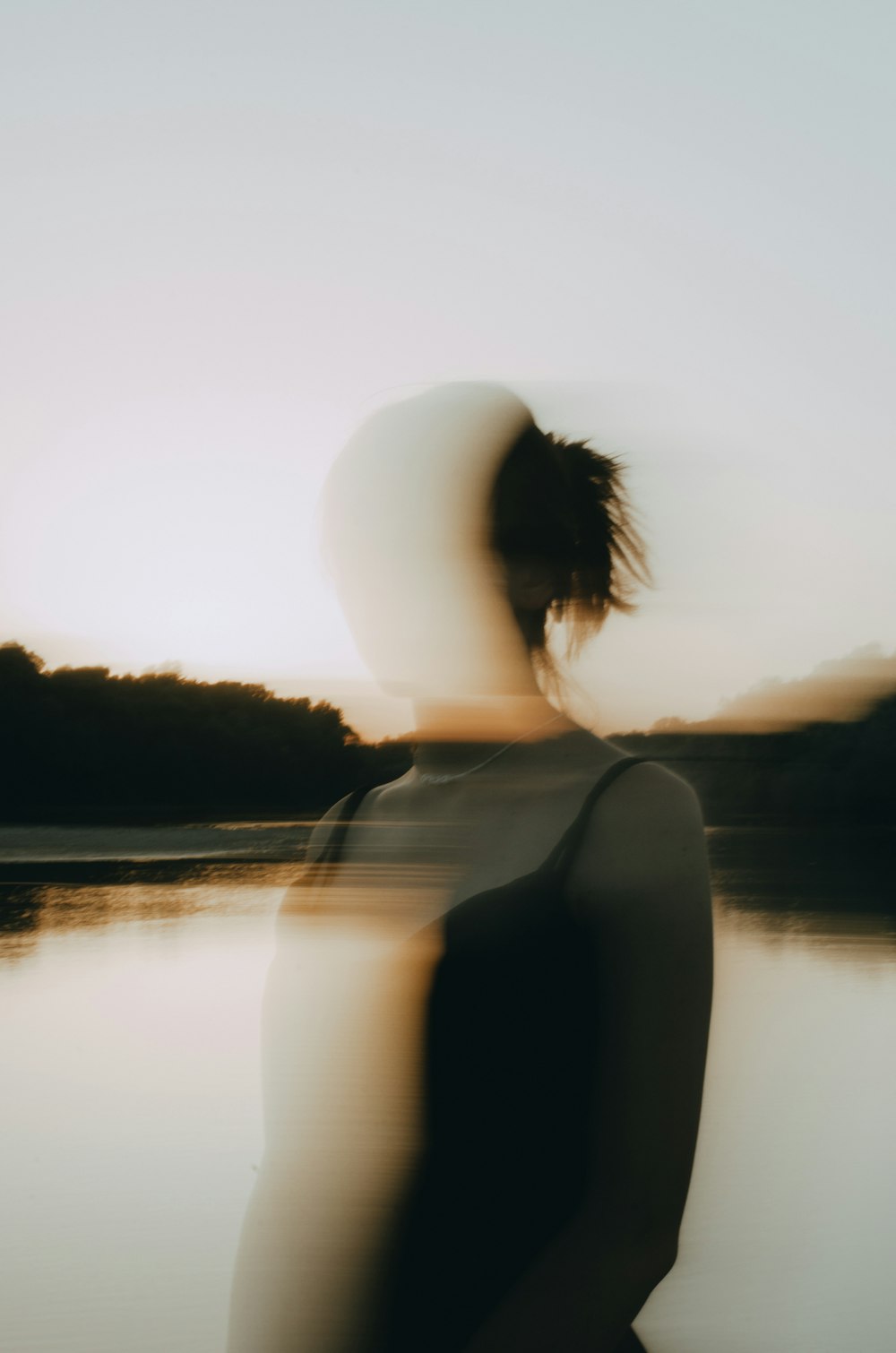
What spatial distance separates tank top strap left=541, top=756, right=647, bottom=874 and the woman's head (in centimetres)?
14

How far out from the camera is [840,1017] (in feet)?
10.9

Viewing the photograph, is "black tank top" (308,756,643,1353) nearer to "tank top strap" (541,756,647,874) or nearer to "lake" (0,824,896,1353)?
"tank top strap" (541,756,647,874)

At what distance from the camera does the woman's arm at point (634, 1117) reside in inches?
23.9

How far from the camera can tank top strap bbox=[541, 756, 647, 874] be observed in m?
0.64

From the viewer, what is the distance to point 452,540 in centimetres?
77

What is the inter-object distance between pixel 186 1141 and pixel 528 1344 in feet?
6.60

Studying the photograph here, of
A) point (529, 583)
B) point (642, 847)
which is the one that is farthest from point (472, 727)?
point (642, 847)

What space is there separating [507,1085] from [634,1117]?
0.25 feet

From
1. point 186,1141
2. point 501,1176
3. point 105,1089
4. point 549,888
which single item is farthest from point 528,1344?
point 105,1089

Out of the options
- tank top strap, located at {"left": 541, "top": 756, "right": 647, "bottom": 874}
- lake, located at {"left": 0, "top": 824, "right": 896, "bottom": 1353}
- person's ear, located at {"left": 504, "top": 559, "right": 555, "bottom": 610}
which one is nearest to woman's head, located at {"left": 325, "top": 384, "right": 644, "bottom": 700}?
person's ear, located at {"left": 504, "top": 559, "right": 555, "bottom": 610}

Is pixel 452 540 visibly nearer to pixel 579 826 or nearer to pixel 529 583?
pixel 529 583

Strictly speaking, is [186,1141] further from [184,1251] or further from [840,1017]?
[840,1017]

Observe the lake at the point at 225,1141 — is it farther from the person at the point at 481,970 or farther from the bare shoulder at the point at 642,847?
the bare shoulder at the point at 642,847

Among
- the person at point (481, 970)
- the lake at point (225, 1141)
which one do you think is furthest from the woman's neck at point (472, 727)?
the lake at point (225, 1141)
